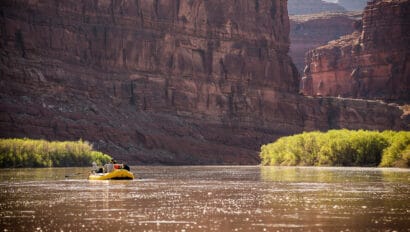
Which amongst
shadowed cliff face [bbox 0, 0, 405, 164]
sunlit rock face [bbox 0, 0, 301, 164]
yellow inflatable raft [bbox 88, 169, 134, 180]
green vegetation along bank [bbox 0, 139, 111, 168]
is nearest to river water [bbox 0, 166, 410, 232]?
yellow inflatable raft [bbox 88, 169, 134, 180]

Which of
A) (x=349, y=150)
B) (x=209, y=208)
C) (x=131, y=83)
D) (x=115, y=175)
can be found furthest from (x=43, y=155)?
(x=209, y=208)

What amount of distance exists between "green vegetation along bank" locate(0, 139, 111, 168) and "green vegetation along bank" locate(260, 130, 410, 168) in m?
25.7

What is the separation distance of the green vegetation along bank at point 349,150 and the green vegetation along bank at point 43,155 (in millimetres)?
25708

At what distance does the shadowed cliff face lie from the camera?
15962 cm

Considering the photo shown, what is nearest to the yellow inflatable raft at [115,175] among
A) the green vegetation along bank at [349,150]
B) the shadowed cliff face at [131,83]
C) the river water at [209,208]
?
the river water at [209,208]

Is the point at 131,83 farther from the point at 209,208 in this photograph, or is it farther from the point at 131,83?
the point at 209,208

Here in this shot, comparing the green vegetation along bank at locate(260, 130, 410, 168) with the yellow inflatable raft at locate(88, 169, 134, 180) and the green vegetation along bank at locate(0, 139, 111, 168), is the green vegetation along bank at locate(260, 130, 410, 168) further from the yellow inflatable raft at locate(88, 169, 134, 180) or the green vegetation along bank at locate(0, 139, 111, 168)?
the yellow inflatable raft at locate(88, 169, 134, 180)

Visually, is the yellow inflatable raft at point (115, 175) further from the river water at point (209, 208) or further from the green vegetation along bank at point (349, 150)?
the green vegetation along bank at point (349, 150)

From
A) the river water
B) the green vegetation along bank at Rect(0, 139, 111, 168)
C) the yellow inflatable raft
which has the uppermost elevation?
the river water

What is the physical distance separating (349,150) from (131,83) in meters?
73.2

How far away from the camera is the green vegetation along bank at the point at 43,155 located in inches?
4564

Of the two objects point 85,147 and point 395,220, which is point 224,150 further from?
point 395,220

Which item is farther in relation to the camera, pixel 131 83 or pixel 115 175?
pixel 131 83

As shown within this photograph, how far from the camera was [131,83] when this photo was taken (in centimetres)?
18038
